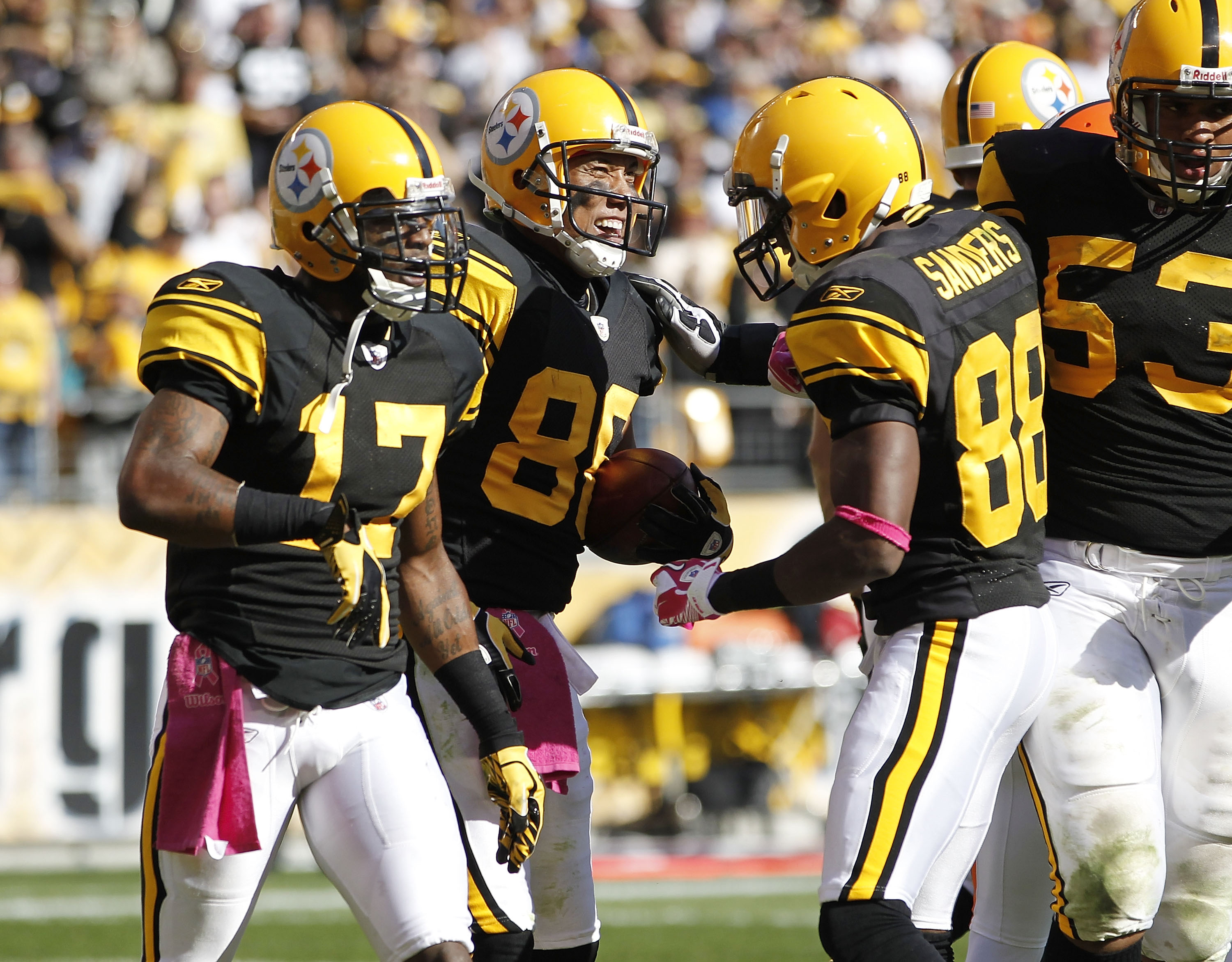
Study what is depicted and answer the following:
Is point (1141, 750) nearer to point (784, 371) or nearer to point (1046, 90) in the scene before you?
point (784, 371)

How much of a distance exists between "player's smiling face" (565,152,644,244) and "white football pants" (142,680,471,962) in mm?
1300

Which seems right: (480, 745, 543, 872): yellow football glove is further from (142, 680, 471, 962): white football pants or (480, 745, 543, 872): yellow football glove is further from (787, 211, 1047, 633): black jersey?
(787, 211, 1047, 633): black jersey

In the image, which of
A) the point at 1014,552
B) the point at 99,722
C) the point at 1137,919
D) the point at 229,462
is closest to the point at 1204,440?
the point at 1014,552

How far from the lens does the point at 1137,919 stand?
3348 mm

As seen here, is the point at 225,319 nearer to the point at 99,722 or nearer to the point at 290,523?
the point at 290,523

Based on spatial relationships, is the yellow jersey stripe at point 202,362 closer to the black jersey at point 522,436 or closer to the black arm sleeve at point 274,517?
the black arm sleeve at point 274,517

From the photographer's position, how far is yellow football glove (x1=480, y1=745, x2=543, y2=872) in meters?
3.33

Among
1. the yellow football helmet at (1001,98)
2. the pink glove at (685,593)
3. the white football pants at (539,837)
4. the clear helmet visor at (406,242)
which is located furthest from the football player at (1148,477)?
the clear helmet visor at (406,242)

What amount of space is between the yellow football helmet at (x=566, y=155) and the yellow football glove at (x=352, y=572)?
105cm

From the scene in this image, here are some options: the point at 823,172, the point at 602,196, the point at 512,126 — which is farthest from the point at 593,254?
the point at 823,172

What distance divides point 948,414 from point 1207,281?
30.7 inches

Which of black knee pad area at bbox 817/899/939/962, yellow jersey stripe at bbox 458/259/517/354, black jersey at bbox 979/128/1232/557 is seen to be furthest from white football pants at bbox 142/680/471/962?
black jersey at bbox 979/128/1232/557

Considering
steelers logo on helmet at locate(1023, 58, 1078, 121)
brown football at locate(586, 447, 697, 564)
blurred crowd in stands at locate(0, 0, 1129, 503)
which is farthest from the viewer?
blurred crowd in stands at locate(0, 0, 1129, 503)

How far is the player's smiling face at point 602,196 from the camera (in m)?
3.78
